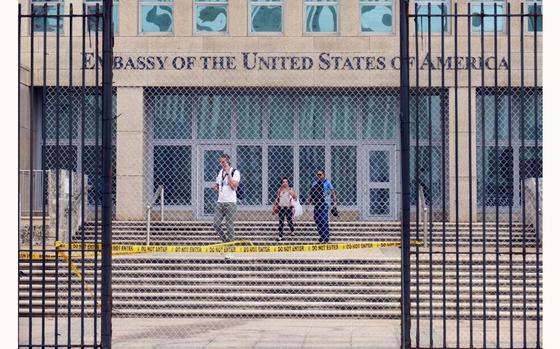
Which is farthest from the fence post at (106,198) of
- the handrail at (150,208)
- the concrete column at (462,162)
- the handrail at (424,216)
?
the concrete column at (462,162)

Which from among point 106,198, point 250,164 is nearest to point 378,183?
point 250,164

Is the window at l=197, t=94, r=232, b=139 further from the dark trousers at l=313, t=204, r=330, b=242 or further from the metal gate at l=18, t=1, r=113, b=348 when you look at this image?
the dark trousers at l=313, t=204, r=330, b=242

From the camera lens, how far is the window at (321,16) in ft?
80.9

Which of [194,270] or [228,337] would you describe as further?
[194,270]

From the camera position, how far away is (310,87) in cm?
2441

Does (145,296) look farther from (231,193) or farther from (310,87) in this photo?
(310,87)

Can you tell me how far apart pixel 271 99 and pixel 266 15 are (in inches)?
76.6

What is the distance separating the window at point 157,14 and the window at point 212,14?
61 cm

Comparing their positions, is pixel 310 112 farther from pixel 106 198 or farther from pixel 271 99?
pixel 106 198

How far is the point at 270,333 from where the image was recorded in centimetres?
1284

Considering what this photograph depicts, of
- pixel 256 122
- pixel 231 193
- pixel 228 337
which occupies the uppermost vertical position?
pixel 256 122

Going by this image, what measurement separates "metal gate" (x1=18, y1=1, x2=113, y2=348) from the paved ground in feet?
1.19

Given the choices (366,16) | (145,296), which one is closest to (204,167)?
Result: (366,16)

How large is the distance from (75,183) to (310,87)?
607cm
